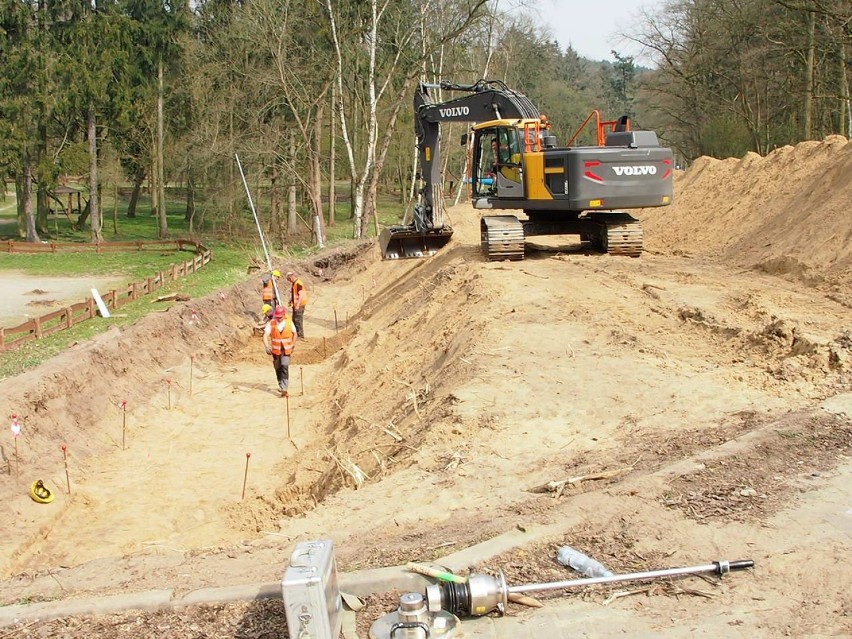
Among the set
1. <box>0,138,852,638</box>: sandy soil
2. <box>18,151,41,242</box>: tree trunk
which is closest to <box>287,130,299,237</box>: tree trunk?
<box>18,151,41,242</box>: tree trunk

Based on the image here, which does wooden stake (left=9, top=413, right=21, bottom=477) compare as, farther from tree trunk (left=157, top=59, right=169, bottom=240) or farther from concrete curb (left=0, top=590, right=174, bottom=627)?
tree trunk (left=157, top=59, right=169, bottom=240)

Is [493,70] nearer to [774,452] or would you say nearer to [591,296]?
[591,296]

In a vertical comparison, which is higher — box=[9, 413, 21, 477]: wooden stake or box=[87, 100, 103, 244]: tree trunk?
box=[87, 100, 103, 244]: tree trunk

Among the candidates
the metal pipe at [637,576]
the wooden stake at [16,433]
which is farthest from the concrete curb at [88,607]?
the wooden stake at [16,433]

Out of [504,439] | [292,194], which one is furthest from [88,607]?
[292,194]

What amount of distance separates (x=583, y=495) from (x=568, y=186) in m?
10.0

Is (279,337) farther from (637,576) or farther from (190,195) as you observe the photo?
(190,195)

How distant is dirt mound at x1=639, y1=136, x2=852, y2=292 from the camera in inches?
584

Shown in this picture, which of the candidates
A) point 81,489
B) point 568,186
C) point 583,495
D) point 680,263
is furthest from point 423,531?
point 680,263

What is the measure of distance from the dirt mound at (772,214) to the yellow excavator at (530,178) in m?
2.40

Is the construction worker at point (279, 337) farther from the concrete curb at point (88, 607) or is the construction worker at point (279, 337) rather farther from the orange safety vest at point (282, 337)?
the concrete curb at point (88, 607)

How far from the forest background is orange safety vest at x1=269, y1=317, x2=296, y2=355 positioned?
17.0 meters

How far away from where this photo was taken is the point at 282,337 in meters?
13.7

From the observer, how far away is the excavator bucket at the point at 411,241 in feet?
61.1
